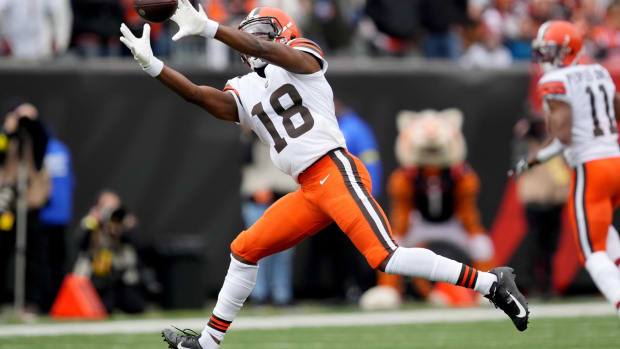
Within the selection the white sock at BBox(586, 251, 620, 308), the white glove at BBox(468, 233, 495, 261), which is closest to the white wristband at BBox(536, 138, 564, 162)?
the white sock at BBox(586, 251, 620, 308)

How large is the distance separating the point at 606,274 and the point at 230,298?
2.23 m

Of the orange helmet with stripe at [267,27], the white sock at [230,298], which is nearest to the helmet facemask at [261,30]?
the orange helmet with stripe at [267,27]

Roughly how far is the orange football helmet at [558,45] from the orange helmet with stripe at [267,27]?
2.11 m

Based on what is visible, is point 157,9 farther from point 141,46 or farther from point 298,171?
point 298,171

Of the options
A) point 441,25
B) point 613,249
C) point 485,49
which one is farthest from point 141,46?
point 485,49

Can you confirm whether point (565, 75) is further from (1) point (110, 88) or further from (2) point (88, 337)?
(1) point (110, 88)

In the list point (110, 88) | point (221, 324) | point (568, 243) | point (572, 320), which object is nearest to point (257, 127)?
point (221, 324)

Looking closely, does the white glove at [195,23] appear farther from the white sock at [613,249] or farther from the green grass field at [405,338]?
the white sock at [613,249]

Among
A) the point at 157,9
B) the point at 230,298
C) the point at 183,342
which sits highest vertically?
the point at 157,9

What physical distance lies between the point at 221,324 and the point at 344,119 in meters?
4.70

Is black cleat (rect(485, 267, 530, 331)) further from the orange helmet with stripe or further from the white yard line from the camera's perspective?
the white yard line

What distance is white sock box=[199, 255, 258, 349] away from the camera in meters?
5.82

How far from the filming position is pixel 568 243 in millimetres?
11164

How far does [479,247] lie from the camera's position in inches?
411
